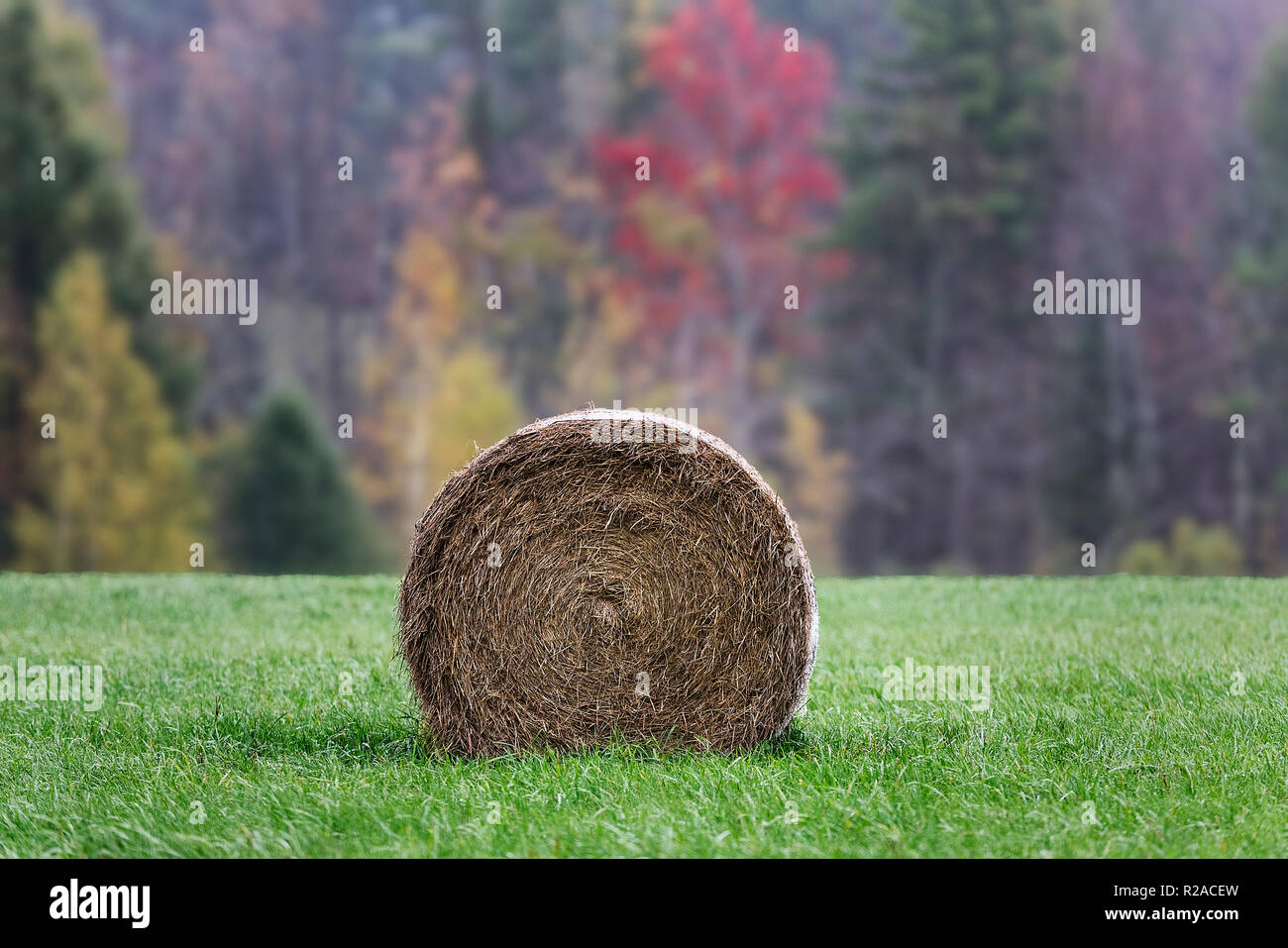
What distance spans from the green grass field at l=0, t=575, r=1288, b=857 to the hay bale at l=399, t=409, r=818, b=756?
0.27 m

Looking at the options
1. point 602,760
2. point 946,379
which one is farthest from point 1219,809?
point 946,379

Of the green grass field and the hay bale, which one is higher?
the hay bale

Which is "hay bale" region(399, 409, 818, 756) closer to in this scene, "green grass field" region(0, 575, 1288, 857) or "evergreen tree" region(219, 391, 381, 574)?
"green grass field" region(0, 575, 1288, 857)

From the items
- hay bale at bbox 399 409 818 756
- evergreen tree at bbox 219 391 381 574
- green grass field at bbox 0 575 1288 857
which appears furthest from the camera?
evergreen tree at bbox 219 391 381 574

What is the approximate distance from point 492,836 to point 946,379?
16283 mm

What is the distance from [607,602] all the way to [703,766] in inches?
36.7

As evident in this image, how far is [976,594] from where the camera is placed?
11461 mm

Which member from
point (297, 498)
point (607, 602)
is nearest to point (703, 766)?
point (607, 602)

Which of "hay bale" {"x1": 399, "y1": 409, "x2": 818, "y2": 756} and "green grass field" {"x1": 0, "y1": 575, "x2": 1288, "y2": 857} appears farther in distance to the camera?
"hay bale" {"x1": 399, "y1": 409, "x2": 818, "y2": 756}

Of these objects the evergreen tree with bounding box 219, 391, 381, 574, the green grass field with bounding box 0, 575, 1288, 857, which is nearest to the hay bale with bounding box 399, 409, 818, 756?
the green grass field with bounding box 0, 575, 1288, 857

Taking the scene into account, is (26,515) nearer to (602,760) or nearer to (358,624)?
(358,624)

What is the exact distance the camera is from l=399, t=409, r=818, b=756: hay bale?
595 cm

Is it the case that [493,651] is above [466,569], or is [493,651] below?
below

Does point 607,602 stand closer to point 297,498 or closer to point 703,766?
point 703,766
